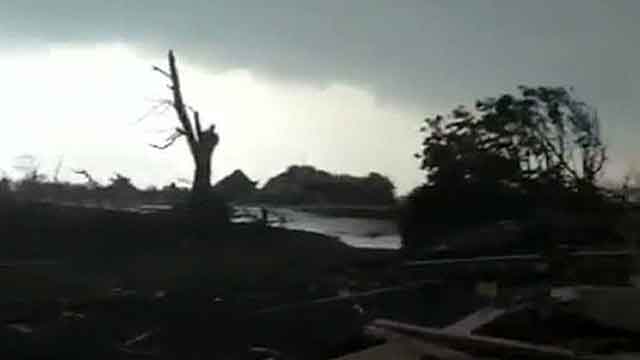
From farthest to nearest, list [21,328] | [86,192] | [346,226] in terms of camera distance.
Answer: [346,226] < [86,192] < [21,328]

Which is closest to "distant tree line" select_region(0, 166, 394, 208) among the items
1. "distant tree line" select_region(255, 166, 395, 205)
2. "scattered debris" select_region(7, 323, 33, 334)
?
"distant tree line" select_region(255, 166, 395, 205)

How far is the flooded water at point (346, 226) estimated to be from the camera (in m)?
26.6

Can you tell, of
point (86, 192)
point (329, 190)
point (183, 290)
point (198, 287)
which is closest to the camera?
point (183, 290)

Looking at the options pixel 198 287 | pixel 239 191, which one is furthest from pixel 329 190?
pixel 198 287

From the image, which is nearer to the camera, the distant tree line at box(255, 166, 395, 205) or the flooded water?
the flooded water

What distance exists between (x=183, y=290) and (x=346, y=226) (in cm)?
1546

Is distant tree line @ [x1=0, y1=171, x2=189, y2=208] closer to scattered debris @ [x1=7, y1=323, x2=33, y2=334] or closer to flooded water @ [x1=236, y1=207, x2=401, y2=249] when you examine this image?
flooded water @ [x1=236, y1=207, x2=401, y2=249]

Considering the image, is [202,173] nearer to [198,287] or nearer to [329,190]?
[198,287]

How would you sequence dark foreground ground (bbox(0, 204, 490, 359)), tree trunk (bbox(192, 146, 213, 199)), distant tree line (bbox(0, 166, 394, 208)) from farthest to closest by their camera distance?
distant tree line (bbox(0, 166, 394, 208)) < tree trunk (bbox(192, 146, 213, 199)) < dark foreground ground (bbox(0, 204, 490, 359))

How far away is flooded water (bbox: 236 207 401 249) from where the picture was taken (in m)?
26.6

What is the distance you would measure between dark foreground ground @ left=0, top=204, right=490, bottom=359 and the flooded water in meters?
3.05

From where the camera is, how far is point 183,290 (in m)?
16.3

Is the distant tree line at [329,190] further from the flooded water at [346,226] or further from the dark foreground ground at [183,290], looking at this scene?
the dark foreground ground at [183,290]

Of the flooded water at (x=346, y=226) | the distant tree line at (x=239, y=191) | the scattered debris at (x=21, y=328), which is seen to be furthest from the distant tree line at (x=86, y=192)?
the scattered debris at (x=21, y=328)
